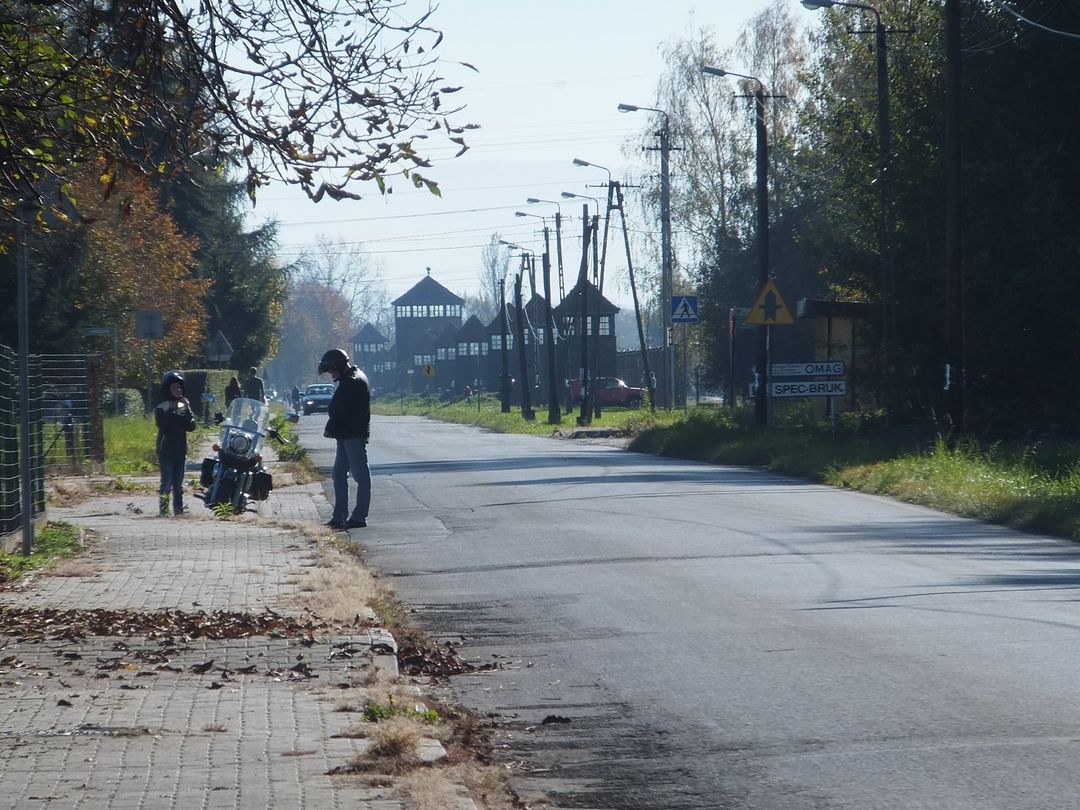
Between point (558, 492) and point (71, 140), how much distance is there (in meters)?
12.2

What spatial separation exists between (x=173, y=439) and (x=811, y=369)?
14.0 metres

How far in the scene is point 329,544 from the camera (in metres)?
14.2

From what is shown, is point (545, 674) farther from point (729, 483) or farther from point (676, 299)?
point (676, 299)

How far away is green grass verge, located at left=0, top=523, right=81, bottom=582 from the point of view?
467 inches

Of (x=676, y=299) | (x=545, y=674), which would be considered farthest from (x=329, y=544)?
(x=676, y=299)

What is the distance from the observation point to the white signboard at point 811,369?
2822cm

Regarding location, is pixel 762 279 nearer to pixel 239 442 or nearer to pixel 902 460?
pixel 902 460

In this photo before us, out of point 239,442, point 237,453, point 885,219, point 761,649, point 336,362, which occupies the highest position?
point 885,219

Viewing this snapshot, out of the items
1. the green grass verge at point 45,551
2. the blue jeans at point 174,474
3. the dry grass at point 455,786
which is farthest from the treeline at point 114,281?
the dry grass at point 455,786

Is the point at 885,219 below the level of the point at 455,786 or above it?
above

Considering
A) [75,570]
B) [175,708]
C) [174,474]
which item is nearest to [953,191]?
[174,474]

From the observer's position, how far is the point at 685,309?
34.2 meters

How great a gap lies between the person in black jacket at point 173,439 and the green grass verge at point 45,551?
232 centimetres

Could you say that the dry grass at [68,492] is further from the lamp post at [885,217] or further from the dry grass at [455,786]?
the dry grass at [455,786]
